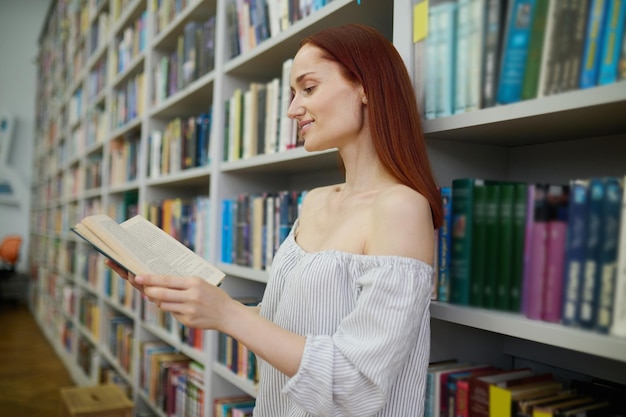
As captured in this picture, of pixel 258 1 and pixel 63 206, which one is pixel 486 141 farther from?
pixel 63 206

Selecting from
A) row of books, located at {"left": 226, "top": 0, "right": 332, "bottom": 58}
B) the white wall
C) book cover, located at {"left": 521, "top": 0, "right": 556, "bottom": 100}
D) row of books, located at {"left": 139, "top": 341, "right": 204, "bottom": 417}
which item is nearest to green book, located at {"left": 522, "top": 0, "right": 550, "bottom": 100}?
book cover, located at {"left": 521, "top": 0, "right": 556, "bottom": 100}

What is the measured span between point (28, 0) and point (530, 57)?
8.56 meters

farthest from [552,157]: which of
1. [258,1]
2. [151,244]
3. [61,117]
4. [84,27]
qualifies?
[61,117]

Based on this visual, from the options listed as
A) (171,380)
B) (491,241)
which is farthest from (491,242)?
(171,380)

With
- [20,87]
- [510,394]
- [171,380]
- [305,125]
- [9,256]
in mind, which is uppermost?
[20,87]

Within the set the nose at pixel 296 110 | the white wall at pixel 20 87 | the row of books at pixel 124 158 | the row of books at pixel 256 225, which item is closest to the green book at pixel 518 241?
the nose at pixel 296 110

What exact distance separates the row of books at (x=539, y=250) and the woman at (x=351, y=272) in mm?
73

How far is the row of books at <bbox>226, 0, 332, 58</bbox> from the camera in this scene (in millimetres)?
1514

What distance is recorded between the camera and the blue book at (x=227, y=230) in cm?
185

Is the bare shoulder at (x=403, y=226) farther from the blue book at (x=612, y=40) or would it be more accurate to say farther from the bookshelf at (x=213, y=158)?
the blue book at (x=612, y=40)

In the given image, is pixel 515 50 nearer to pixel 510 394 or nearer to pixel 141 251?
pixel 510 394

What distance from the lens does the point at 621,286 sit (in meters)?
0.70

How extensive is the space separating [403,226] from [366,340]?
0.63 ft

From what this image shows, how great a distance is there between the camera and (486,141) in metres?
1.11
